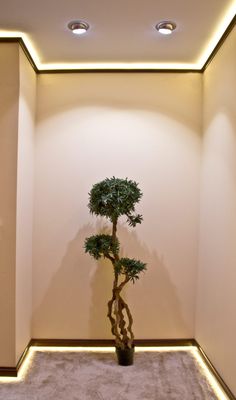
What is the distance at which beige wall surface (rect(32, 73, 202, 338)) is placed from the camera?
11.7ft

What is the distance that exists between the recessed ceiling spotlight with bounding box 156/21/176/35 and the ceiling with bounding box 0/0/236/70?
0.12 ft

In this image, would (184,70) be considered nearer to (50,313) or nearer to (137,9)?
(137,9)

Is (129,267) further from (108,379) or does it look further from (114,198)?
(108,379)

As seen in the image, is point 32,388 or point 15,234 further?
point 15,234

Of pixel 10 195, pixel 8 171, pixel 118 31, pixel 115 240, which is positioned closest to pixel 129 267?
pixel 115 240

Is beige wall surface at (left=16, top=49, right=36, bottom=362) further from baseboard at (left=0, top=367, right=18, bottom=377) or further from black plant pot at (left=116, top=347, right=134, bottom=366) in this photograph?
black plant pot at (left=116, top=347, right=134, bottom=366)

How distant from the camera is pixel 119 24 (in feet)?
8.98

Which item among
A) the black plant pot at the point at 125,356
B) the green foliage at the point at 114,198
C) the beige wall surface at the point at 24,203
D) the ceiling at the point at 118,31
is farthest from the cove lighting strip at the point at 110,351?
the ceiling at the point at 118,31

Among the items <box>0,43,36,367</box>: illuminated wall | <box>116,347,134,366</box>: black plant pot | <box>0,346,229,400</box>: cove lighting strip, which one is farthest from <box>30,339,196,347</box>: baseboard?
<box>0,43,36,367</box>: illuminated wall

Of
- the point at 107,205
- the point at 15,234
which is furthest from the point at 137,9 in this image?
the point at 15,234

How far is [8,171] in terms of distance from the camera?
116 inches

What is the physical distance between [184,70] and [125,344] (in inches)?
100

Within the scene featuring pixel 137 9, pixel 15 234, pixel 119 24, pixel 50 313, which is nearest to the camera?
pixel 137 9

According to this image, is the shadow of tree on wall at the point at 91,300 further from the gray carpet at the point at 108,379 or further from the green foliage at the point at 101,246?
the green foliage at the point at 101,246
